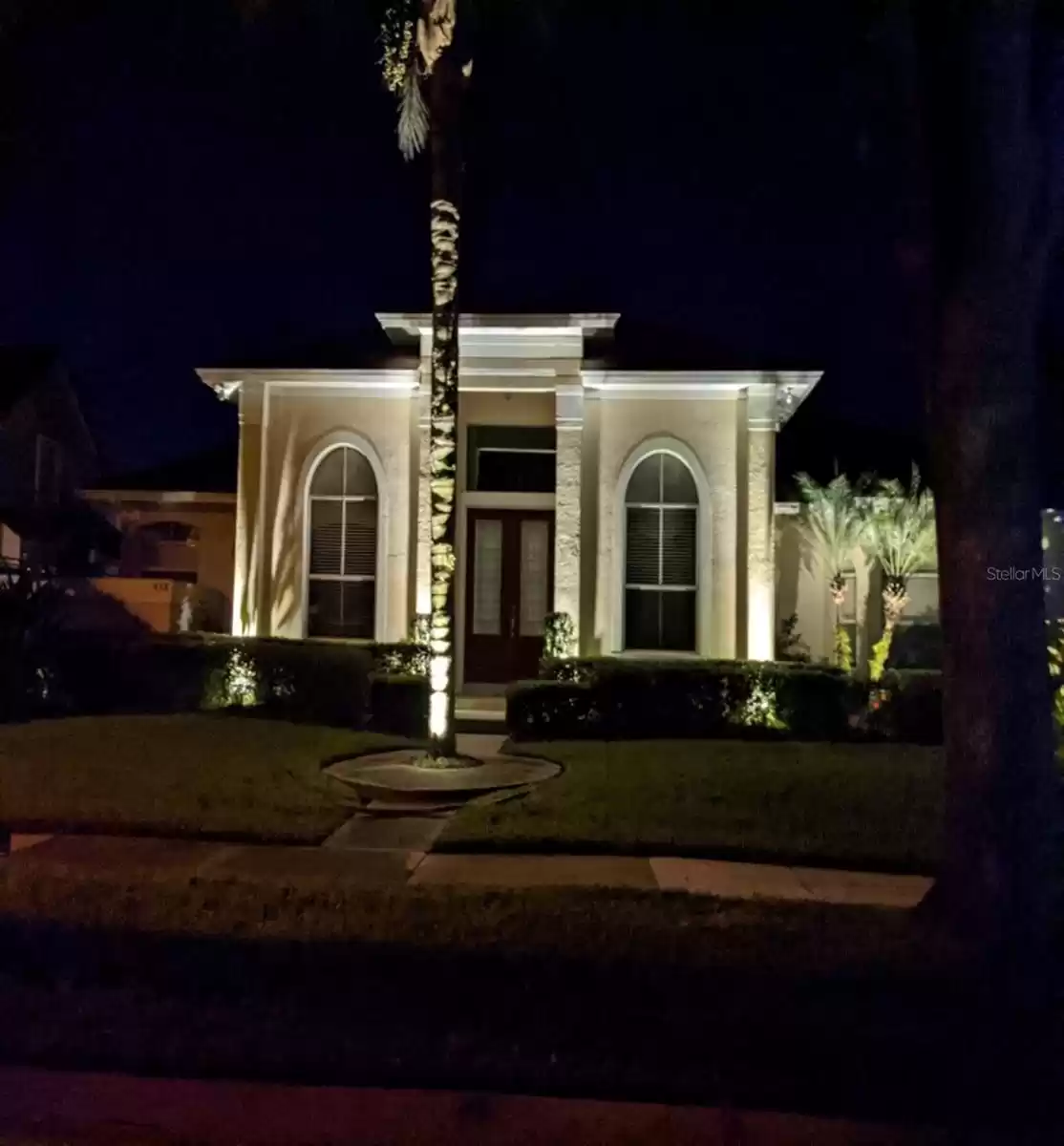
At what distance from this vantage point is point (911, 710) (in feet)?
44.0

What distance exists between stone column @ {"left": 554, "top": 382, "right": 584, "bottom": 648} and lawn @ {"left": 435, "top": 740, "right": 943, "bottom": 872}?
355cm

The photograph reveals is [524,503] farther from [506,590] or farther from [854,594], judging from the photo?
[854,594]

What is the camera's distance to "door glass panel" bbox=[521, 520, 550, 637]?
16734 millimetres

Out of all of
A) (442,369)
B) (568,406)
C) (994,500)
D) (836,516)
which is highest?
(568,406)

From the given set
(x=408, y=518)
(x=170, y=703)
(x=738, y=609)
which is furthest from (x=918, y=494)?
(x=170, y=703)

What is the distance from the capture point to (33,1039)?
16.2ft

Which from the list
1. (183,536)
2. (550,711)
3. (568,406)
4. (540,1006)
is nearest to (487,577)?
(568,406)

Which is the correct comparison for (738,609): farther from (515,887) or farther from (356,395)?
(515,887)

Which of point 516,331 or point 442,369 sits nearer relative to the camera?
point 442,369

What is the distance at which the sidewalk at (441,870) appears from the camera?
289 inches

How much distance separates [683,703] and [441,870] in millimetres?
6165

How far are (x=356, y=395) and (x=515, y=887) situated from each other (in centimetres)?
1065

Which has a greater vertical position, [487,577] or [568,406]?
[568,406]

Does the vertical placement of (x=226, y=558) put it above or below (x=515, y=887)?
above
